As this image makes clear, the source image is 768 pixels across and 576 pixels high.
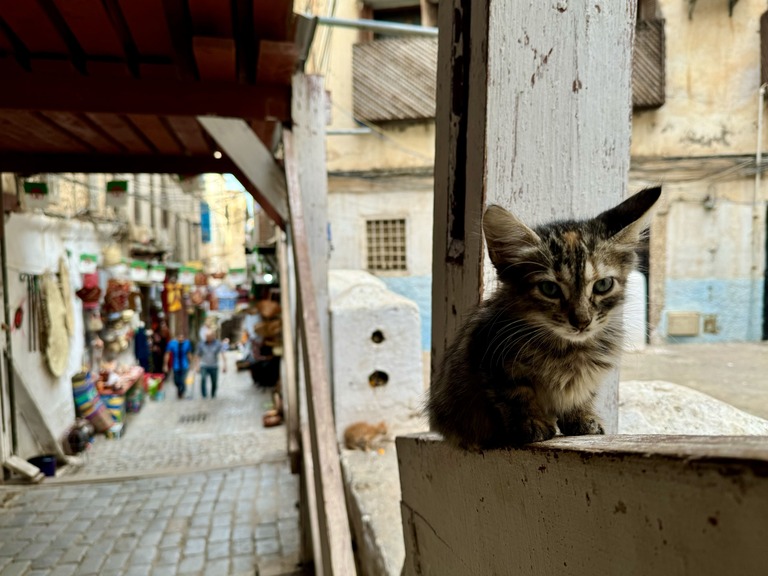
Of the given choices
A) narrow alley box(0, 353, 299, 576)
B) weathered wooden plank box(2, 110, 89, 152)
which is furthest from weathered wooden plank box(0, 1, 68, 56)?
narrow alley box(0, 353, 299, 576)

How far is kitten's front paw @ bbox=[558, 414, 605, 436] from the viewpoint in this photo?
115 cm

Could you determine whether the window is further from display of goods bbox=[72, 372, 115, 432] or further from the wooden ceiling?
the wooden ceiling

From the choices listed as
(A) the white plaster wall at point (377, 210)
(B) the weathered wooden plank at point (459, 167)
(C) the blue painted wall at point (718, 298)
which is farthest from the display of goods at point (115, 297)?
(C) the blue painted wall at point (718, 298)

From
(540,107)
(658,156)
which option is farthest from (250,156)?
(658,156)

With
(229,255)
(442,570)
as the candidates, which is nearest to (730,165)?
(442,570)

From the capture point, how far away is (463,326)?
1.23 metres

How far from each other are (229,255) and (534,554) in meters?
30.9

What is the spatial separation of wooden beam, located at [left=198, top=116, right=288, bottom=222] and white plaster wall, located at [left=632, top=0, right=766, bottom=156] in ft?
18.7

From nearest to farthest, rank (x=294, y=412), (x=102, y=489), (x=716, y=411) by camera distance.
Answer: (x=716, y=411), (x=102, y=489), (x=294, y=412)

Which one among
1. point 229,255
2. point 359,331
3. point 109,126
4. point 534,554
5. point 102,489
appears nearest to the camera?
point 534,554

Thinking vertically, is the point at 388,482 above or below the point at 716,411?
below

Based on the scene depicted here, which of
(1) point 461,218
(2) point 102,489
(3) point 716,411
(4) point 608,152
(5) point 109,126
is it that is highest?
(5) point 109,126

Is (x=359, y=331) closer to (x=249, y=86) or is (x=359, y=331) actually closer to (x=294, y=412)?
(x=294, y=412)

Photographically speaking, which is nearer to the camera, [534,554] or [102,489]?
[534,554]
